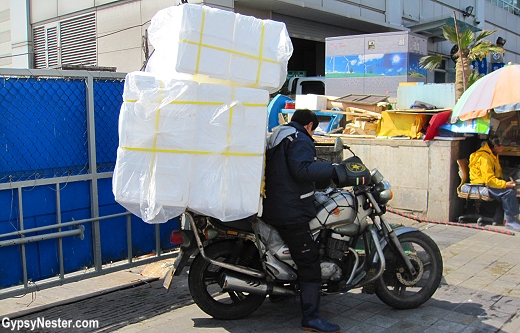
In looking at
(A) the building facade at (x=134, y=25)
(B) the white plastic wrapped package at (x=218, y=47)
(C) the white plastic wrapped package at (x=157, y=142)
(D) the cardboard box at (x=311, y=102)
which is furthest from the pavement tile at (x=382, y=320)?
(A) the building facade at (x=134, y=25)

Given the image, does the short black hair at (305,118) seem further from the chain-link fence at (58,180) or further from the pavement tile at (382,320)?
the chain-link fence at (58,180)

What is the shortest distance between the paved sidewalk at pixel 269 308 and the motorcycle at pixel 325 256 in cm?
21

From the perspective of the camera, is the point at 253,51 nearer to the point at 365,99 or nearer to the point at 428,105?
the point at 428,105

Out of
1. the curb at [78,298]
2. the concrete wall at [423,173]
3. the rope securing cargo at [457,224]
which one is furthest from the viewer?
the concrete wall at [423,173]

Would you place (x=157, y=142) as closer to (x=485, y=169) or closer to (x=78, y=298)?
(x=78, y=298)

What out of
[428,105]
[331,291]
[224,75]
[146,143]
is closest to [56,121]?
[146,143]

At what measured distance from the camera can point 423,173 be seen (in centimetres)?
868

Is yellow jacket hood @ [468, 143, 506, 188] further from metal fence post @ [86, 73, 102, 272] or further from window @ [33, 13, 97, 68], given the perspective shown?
window @ [33, 13, 97, 68]

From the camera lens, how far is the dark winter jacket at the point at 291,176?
13.9 ft

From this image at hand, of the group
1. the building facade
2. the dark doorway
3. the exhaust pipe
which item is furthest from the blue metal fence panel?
the dark doorway

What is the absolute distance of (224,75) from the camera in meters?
4.11

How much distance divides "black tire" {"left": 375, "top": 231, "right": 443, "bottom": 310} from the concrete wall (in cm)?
403

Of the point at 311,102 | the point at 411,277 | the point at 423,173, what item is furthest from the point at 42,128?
the point at 311,102

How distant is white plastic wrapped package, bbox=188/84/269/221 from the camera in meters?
4.02
